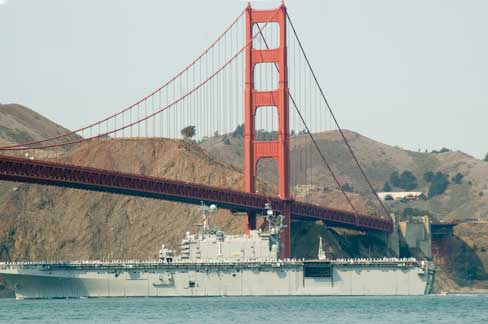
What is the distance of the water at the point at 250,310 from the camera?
6812 cm

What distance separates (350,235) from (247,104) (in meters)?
24.1

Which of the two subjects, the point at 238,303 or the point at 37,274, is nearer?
the point at 238,303

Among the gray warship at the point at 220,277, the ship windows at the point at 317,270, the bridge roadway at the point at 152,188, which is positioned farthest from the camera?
the ship windows at the point at 317,270

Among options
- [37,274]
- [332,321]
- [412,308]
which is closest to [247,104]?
[37,274]

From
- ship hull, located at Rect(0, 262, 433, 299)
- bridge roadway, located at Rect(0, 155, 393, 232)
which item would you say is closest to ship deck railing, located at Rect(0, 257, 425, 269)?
ship hull, located at Rect(0, 262, 433, 299)

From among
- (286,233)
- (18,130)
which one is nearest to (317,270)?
(286,233)

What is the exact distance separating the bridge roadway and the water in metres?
8.06

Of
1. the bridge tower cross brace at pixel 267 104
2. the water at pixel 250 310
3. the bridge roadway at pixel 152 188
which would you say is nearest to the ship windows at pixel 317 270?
the water at pixel 250 310

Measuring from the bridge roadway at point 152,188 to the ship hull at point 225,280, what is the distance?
19.5ft

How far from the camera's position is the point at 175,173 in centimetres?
12612

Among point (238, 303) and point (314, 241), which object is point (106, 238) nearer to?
point (314, 241)

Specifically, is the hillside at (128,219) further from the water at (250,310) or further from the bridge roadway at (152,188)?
the water at (250,310)

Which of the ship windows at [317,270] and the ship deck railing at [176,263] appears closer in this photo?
the ship deck railing at [176,263]

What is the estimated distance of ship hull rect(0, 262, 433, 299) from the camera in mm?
89938
